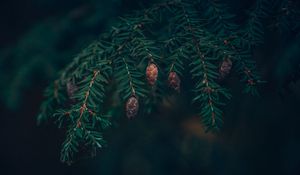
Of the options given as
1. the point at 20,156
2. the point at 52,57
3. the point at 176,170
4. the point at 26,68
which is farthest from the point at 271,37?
the point at 20,156

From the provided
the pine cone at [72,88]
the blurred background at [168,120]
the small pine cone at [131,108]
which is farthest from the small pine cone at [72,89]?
the blurred background at [168,120]

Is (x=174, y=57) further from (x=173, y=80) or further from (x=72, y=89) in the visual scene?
(x=72, y=89)

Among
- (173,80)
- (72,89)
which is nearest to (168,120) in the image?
(72,89)

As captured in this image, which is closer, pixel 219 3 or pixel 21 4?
pixel 219 3

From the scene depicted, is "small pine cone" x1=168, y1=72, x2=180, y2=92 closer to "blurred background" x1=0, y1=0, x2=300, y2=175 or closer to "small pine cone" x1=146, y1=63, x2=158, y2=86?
"small pine cone" x1=146, y1=63, x2=158, y2=86

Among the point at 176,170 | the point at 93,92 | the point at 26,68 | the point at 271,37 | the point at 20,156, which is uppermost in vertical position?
the point at 93,92

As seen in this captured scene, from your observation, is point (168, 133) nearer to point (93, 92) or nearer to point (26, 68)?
point (26, 68)

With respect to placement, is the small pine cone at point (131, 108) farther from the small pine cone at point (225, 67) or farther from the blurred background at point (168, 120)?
the blurred background at point (168, 120)

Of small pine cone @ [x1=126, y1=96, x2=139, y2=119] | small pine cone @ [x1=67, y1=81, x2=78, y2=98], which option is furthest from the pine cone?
small pine cone @ [x1=126, y1=96, x2=139, y2=119]
